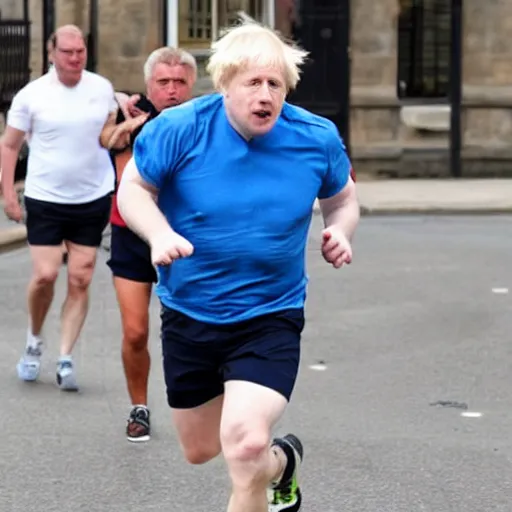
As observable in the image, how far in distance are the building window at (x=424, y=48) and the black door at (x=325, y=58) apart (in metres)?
1.03

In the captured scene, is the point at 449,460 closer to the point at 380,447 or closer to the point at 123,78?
the point at 380,447

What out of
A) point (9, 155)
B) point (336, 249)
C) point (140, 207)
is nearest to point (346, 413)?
point (9, 155)

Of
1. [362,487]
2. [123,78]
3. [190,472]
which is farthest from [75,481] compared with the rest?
[123,78]

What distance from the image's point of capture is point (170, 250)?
14.3 feet

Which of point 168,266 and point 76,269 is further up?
point 168,266

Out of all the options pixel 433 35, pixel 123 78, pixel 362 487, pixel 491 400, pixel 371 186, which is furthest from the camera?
pixel 433 35

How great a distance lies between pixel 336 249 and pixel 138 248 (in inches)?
79.7

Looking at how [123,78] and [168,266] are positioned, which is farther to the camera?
[123,78]

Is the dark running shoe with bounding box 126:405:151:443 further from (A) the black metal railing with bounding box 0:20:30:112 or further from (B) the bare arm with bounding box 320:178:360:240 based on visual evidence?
(A) the black metal railing with bounding box 0:20:30:112

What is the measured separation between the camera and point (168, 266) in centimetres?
472

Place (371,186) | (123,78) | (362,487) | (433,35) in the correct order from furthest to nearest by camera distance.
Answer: (433,35) < (123,78) < (371,186) < (362,487)

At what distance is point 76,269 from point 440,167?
12.7m

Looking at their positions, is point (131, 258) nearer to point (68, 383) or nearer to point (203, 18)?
point (68, 383)

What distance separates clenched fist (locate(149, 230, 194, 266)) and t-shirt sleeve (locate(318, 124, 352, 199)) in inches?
24.5
